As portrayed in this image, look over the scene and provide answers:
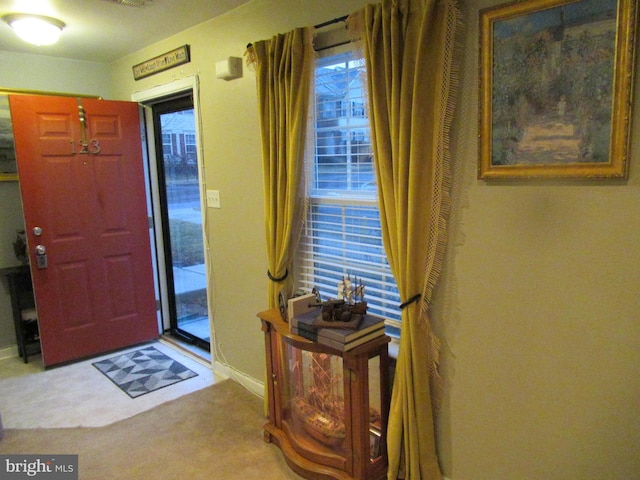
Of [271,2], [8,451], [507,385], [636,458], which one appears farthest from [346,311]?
[8,451]

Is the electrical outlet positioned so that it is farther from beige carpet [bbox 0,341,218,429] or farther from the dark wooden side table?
the dark wooden side table

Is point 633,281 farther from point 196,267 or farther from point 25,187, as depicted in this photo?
point 25,187

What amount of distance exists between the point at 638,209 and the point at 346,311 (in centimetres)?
112

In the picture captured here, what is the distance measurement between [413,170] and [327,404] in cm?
117

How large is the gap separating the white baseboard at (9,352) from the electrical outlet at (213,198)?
219 centimetres

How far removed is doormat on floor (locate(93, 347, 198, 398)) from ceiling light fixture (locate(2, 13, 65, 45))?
2341 millimetres

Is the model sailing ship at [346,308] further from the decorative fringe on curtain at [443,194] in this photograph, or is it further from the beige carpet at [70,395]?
the beige carpet at [70,395]

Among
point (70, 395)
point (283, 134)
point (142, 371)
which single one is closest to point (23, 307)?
point (70, 395)

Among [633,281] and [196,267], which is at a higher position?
[633,281]

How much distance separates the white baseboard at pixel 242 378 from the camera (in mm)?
2881

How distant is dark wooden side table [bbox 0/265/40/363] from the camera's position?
137 inches

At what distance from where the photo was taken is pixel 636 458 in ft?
4.63

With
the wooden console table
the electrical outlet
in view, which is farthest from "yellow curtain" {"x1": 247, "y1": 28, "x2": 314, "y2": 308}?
the electrical outlet

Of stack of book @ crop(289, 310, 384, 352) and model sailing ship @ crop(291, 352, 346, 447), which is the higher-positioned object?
stack of book @ crop(289, 310, 384, 352)
